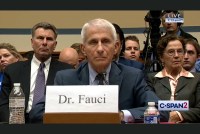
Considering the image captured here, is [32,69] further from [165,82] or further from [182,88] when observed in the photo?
[182,88]

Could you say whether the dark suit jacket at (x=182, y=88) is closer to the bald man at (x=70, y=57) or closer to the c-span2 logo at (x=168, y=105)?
the c-span2 logo at (x=168, y=105)

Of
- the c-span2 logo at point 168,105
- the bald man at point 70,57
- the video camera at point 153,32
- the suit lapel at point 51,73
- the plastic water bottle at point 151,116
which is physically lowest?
the plastic water bottle at point 151,116

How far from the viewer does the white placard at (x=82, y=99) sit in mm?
1946

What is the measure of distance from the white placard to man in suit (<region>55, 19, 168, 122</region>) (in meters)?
0.75

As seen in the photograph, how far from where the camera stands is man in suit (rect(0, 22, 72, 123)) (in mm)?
3672

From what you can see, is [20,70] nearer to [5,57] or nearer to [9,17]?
[5,57]

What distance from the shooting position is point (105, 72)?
2.85 metres

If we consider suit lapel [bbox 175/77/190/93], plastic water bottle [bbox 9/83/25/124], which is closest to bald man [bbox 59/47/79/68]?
suit lapel [bbox 175/77/190/93]

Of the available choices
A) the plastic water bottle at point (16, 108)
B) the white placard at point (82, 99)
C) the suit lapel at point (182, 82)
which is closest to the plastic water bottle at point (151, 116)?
the white placard at point (82, 99)

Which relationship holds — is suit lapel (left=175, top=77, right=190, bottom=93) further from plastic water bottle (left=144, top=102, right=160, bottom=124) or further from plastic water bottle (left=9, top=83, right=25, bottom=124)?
plastic water bottle (left=9, top=83, right=25, bottom=124)

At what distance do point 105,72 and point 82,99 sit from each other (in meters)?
0.90

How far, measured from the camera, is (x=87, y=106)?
194cm

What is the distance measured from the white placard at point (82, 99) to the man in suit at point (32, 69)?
1445mm

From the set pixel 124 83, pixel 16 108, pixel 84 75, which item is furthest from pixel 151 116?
pixel 16 108
